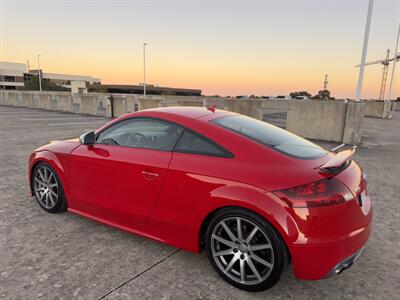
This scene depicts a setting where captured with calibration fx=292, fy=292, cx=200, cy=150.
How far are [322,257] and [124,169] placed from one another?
198 cm

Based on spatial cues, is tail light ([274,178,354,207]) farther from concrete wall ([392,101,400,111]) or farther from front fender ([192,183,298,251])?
concrete wall ([392,101,400,111])

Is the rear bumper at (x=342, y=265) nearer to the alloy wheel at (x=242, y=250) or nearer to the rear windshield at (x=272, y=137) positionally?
the alloy wheel at (x=242, y=250)

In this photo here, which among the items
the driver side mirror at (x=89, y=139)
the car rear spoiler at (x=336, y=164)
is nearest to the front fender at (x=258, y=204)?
the car rear spoiler at (x=336, y=164)

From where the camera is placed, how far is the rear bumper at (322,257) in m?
2.18

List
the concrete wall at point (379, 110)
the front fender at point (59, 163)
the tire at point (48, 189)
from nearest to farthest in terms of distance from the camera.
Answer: the front fender at point (59, 163) < the tire at point (48, 189) < the concrete wall at point (379, 110)

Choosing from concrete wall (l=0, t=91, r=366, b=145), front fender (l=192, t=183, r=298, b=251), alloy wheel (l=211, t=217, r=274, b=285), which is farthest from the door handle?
concrete wall (l=0, t=91, r=366, b=145)

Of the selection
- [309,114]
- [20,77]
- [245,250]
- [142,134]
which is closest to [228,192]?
[245,250]

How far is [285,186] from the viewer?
222 centimetres

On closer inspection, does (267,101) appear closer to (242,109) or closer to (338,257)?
(242,109)

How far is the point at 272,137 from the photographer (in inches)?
114

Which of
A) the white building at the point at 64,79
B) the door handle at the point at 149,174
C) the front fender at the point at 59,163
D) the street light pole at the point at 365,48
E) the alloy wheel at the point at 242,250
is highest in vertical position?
the white building at the point at 64,79

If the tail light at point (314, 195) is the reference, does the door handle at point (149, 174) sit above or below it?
below

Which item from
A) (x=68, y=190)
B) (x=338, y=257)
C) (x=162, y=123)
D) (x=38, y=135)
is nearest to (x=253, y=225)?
(x=338, y=257)

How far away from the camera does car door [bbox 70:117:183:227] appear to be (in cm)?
285
